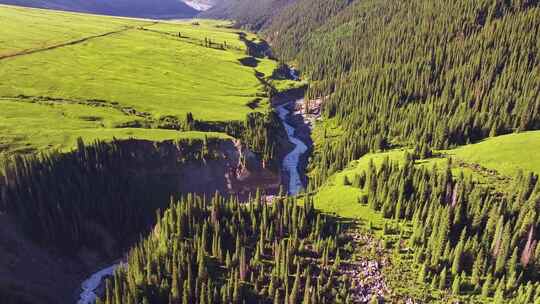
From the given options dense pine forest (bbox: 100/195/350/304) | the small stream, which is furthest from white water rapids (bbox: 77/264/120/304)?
dense pine forest (bbox: 100/195/350/304)

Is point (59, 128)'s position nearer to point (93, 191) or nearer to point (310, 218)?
point (93, 191)

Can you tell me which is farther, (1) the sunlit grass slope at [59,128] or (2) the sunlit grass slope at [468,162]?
(1) the sunlit grass slope at [59,128]

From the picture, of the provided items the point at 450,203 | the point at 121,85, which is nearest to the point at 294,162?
the point at 450,203

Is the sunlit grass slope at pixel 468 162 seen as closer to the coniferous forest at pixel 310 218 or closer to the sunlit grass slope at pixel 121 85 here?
the coniferous forest at pixel 310 218

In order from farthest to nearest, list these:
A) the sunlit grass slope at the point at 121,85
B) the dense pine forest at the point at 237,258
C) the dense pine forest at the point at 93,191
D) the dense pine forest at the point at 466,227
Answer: the sunlit grass slope at the point at 121,85 < the dense pine forest at the point at 93,191 < the dense pine forest at the point at 237,258 < the dense pine forest at the point at 466,227

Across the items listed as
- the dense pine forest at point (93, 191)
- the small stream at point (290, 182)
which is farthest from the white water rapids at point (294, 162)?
the dense pine forest at point (93, 191)

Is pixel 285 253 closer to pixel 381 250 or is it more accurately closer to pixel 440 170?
pixel 381 250

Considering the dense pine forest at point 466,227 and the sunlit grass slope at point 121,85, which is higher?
the sunlit grass slope at point 121,85

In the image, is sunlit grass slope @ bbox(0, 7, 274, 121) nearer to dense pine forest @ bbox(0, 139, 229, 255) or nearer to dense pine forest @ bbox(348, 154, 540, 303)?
dense pine forest @ bbox(0, 139, 229, 255)
